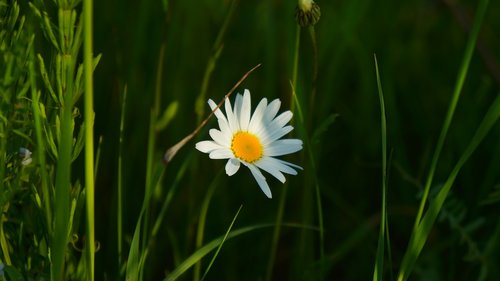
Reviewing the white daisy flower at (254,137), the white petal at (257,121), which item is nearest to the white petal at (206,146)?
the white daisy flower at (254,137)

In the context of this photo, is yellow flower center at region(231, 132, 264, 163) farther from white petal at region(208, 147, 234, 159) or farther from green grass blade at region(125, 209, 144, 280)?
green grass blade at region(125, 209, 144, 280)

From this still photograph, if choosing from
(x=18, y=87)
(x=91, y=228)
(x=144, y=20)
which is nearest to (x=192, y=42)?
(x=144, y=20)

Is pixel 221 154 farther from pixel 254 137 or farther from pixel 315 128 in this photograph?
pixel 315 128

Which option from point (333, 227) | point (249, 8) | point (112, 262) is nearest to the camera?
point (112, 262)

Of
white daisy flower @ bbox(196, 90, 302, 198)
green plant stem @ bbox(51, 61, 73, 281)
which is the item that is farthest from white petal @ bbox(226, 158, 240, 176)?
green plant stem @ bbox(51, 61, 73, 281)

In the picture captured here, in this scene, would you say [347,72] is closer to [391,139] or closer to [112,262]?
[391,139]

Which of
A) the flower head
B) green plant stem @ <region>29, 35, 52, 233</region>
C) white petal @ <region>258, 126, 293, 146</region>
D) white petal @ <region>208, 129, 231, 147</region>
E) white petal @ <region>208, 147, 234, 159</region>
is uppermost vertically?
the flower head

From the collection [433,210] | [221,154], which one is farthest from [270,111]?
[433,210]
